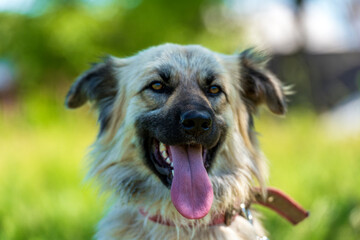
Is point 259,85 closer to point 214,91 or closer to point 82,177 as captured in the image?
point 214,91

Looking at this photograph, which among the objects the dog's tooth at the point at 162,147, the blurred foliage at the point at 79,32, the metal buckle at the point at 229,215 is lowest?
the metal buckle at the point at 229,215

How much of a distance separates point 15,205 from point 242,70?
308 centimetres

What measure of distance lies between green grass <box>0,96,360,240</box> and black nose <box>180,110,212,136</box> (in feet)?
3.58

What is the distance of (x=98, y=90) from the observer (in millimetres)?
3330

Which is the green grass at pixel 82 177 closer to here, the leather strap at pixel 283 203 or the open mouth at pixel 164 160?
the open mouth at pixel 164 160

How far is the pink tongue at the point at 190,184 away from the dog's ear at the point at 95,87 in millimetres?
963

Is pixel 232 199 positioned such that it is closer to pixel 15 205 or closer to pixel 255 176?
pixel 255 176

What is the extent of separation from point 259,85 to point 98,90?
1.35 meters

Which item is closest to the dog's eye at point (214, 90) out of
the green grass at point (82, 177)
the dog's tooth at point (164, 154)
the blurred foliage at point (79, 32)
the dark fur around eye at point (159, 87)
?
the dark fur around eye at point (159, 87)

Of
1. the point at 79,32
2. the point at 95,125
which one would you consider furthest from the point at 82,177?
the point at 79,32

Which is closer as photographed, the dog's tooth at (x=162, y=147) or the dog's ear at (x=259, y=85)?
the dog's tooth at (x=162, y=147)

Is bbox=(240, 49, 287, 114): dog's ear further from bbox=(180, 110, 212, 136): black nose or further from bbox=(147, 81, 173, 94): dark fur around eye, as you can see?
bbox=(180, 110, 212, 136): black nose

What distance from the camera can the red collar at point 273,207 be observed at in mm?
2695

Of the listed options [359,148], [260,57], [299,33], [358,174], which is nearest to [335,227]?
[358,174]
